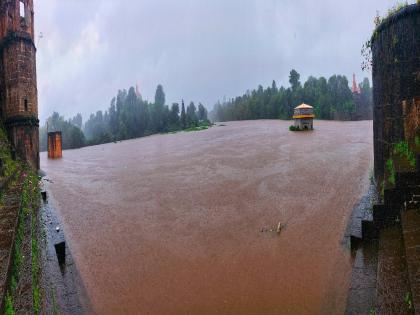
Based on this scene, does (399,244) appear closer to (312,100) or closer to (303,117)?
(303,117)

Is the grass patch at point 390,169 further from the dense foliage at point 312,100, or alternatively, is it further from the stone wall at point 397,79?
the dense foliage at point 312,100

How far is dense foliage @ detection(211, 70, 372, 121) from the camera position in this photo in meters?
50.5

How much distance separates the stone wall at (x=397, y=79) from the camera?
21.3 feet

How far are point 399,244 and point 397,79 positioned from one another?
13.2ft

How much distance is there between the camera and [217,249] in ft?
22.8

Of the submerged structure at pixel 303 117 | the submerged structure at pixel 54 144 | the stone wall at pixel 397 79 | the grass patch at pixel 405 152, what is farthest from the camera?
the submerged structure at pixel 54 144

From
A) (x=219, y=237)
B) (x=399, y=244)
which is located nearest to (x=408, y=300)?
(x=399, y=244)

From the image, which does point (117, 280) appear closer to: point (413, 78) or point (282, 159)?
point (413, 78)

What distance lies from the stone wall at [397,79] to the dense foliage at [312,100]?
1715 inches

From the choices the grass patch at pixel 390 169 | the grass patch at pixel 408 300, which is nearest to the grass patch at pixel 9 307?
the grass patch at pixel 408 300

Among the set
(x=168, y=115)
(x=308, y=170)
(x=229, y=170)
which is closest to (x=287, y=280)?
(x=308, y=170)

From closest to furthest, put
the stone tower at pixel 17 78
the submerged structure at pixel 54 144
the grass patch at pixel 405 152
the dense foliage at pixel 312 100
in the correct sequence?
the grass patch at pixel 405 152 → the stone tower at pixel 17 78 → the submerged structure at pixel 54 144 → the dense foliage at pixel 312 100

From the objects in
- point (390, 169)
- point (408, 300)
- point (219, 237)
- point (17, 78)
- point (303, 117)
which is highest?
point (17, 78)

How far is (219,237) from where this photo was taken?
758 cm
